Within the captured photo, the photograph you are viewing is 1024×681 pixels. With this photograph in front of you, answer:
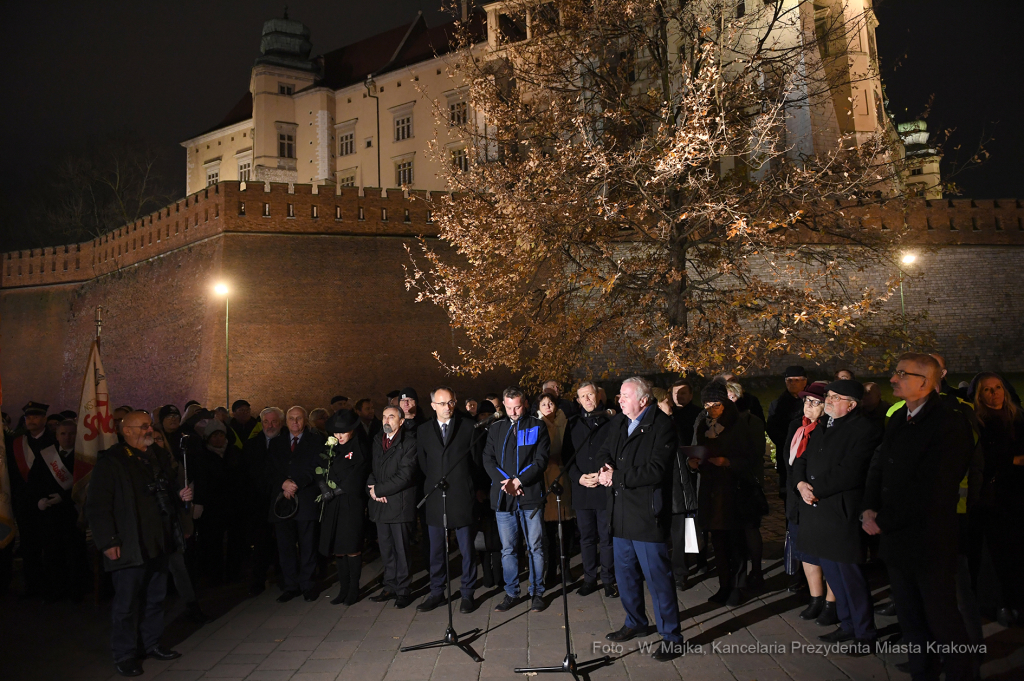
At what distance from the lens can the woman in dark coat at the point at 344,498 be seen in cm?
627

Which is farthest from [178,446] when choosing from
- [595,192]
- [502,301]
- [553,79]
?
[553,79]

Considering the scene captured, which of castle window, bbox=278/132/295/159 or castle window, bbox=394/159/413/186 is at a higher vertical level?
castle window, bbox=278/132/295/159

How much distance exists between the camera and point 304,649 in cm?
508

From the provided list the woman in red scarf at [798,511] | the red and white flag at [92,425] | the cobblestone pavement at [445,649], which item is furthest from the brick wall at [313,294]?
the woman in red scarf at [798,511]

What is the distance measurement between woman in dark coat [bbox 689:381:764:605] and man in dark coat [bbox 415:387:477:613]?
195 centimetres

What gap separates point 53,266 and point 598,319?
2339 cm

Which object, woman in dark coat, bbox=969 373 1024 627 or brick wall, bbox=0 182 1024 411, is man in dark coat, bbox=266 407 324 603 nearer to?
woman in dark coat, bbox=969 373 1024 627

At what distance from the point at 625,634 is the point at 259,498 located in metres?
4.02

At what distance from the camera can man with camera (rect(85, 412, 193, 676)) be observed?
4.95 meters

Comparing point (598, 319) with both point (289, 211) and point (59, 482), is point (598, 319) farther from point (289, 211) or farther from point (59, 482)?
point (289, 211)

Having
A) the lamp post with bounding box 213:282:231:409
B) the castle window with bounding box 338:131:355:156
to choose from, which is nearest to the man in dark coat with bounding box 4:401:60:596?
the lamp post with bounding box 213:282:231:409

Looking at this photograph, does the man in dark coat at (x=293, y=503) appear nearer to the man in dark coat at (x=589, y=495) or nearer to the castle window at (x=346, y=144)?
the man in dark coat at (x=589, y=495)

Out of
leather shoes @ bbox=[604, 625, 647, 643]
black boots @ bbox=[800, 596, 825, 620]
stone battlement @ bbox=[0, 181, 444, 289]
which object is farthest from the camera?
stone battlement @ bbox=[0, 181, 444, 289]

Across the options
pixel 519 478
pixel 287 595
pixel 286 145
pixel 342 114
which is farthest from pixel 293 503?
pixel 286 145
